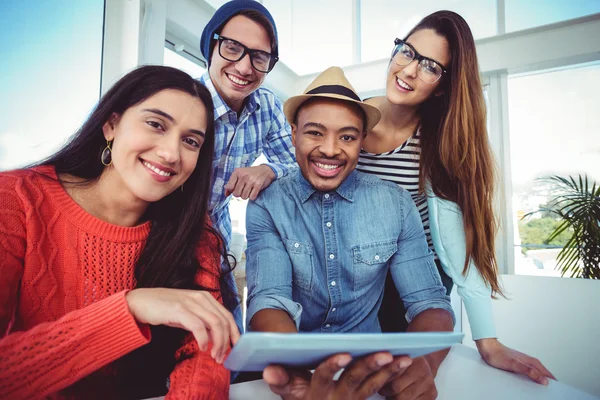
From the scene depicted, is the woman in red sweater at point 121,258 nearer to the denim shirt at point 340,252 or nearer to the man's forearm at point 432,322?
the denim shirt at point 340,252

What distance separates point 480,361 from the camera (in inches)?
41.8

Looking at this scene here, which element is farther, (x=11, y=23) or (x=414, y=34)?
(x=11, y=23)

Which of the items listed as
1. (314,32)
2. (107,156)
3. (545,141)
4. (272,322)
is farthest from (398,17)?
(272,322)

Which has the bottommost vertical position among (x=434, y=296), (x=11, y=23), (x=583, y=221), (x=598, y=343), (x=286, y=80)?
(x=598, y=343)

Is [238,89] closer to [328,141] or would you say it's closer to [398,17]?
[328,141]

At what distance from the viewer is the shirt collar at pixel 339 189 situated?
1.38 metres

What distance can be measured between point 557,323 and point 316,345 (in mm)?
1656

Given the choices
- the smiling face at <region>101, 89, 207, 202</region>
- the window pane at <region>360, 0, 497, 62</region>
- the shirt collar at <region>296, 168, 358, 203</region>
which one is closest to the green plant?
the window pane at <region>360, 0, 497, 62</region>

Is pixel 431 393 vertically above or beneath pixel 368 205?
beneath

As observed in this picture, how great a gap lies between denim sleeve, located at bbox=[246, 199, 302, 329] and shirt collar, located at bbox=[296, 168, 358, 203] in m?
0.16

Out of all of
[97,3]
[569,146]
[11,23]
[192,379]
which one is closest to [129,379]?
[192,379]

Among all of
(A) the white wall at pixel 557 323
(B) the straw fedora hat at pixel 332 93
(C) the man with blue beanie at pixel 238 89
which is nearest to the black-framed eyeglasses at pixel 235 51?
(C) the man with blue beanie at pixel 238 89

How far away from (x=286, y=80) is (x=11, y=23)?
3.35 meters

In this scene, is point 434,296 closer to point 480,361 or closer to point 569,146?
point 480,361
